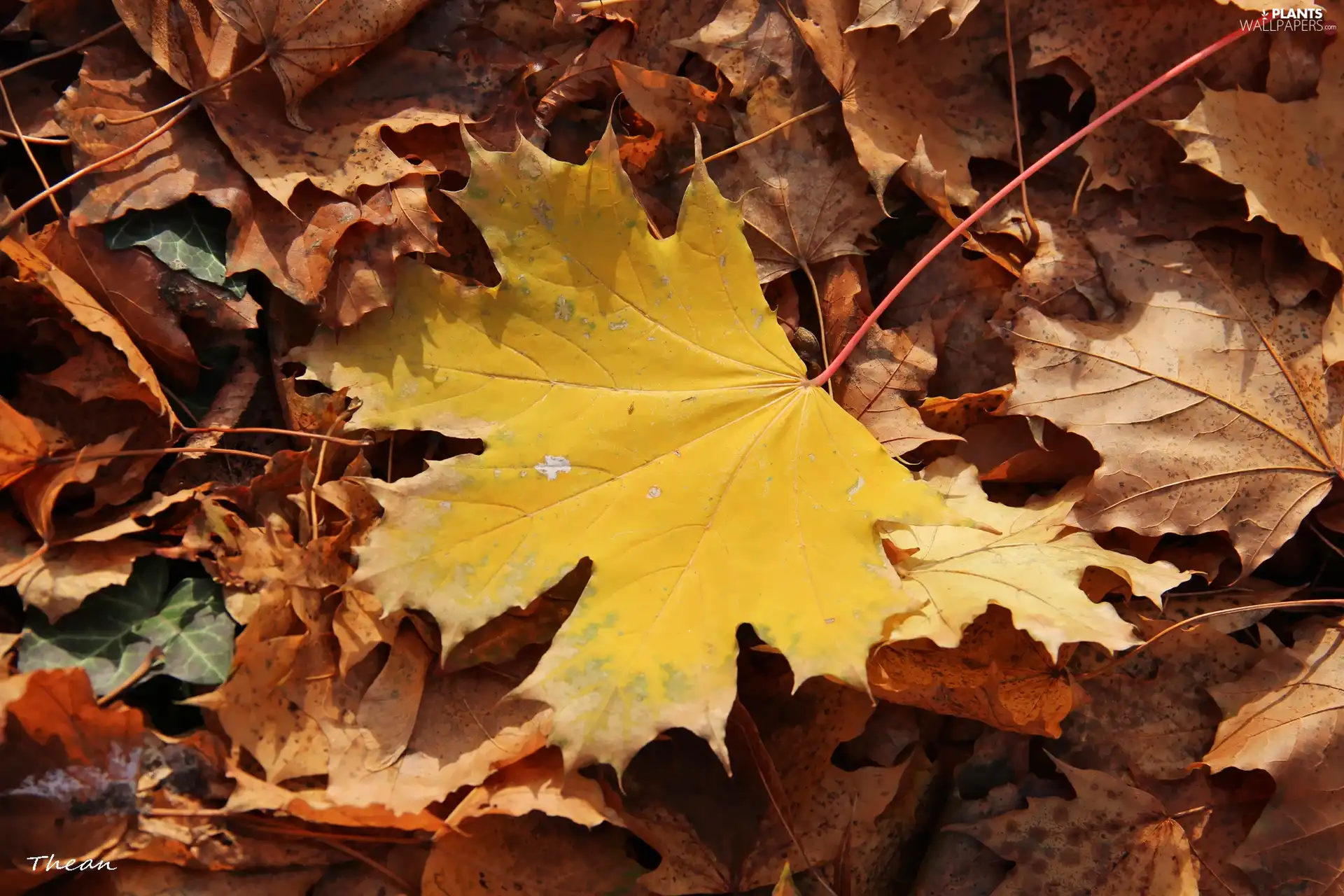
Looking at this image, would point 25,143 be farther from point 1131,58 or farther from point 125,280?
point 1131,58

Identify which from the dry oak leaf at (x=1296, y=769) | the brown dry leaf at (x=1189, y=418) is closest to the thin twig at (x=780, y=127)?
the brown dry leaf at (x=1189, y=418)

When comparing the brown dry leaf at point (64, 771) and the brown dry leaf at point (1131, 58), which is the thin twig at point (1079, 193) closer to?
the brown dry leaf at point (1131, 58)

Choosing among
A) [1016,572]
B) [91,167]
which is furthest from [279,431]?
[1016,572]

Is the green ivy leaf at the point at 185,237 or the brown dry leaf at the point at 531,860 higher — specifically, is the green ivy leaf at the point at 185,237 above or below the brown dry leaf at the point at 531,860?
above

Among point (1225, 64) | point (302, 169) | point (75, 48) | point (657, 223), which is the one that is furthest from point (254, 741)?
point (1225, 64)

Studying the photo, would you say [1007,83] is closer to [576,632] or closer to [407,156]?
[407,156]

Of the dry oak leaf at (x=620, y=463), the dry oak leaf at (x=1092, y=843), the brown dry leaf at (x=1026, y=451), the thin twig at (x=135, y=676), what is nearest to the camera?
the dry oak leaf at (x=620, y=463)
